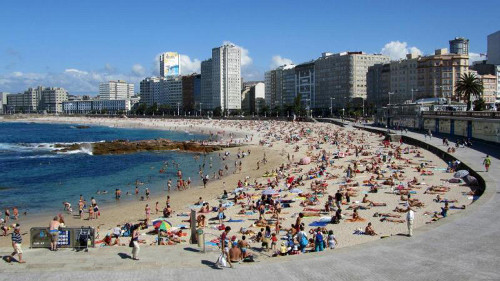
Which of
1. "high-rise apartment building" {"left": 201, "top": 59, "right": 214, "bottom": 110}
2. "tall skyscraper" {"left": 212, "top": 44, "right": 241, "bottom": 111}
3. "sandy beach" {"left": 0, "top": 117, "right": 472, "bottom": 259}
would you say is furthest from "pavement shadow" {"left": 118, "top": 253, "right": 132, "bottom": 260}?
"high-rise apartment building" {"left": 201, "top": 59, "right": 214, "bottom": 110}

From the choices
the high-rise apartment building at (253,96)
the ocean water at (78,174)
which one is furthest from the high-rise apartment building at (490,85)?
the ocean water at (78,174)

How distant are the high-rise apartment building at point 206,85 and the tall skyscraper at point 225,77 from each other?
81.6 inches

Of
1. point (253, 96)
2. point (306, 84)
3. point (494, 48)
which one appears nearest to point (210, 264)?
point (306, 84)

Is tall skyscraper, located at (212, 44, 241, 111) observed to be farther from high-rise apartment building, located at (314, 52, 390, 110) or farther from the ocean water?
the ocean water

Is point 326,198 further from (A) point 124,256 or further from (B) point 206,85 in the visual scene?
(B) point 206,85

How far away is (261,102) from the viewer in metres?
181

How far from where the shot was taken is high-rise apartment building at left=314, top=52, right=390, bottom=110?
13362 cm

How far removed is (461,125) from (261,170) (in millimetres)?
20620

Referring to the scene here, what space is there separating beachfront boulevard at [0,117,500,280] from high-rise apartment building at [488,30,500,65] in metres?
111

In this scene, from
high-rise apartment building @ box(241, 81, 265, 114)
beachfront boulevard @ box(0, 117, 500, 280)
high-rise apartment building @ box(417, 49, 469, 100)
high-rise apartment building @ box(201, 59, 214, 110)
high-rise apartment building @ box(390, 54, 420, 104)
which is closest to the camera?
beachfront boulevard @ box(0, 117, 500, 280)

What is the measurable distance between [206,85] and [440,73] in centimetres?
10370

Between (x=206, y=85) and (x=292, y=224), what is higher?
(x=206, y=85)

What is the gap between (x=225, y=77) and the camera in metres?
182

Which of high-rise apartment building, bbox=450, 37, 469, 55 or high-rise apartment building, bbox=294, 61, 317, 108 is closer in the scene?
high-rise apartment building, bbox=294, 61, 317, 108
